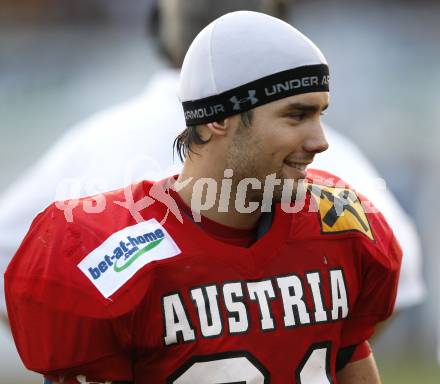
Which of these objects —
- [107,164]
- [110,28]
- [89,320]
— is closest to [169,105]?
[107,164]

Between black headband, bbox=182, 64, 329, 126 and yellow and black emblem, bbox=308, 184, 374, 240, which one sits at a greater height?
black headband, bbox=182, 64, 329, 126

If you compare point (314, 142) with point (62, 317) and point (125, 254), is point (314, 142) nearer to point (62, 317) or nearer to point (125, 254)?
point (125, 254)

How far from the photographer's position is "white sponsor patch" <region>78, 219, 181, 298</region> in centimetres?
181

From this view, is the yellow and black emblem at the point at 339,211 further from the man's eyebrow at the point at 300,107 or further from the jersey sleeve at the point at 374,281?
the man's eyebrow at the point at 300,107

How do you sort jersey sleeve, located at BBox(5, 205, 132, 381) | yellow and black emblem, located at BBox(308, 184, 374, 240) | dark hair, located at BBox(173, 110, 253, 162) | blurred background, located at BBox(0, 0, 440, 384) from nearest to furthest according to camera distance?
1. jersey sleeve, located at BBox(5, 205, 132, 381)
2. dark hair, located at BBox(173, 110, 253, 162)
3. yellow and black emblem, located at BBox(308, 184, 374, 240)
4. blurred background, located at BBox(0, 0, 440, 384)

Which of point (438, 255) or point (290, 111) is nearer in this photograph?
point (290, 111)

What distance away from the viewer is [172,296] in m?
1.83

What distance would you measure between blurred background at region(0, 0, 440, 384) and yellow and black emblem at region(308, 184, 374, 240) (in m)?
2.43

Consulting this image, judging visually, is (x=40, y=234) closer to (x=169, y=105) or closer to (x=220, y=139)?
(x=220, y=139)

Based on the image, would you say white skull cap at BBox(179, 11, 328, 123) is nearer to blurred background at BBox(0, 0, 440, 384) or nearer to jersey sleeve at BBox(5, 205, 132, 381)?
jersey sleeve at BBox(5, 205, 132, 381)

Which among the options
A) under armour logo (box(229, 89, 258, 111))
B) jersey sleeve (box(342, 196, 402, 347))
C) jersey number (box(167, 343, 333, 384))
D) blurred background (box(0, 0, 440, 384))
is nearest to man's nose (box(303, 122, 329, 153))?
under armour logo (box(229, 89, 258, 111))

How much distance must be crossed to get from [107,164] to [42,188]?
0.71 feet

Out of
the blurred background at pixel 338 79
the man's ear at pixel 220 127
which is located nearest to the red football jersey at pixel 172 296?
the man's ear at pixel 220 127

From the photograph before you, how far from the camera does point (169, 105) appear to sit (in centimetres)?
281
